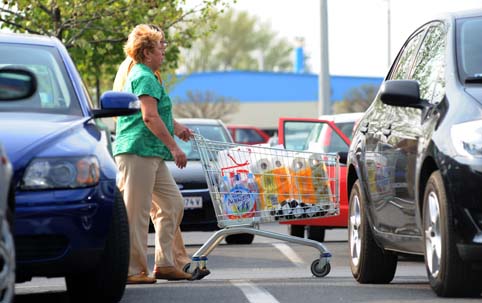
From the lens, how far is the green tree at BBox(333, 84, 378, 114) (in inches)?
3233

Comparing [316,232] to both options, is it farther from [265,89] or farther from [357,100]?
[265,89]

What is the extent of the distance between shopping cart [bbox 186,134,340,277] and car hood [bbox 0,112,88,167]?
2009 mm

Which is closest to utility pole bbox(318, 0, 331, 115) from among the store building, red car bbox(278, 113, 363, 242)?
red car bbox(278, 113, 363, 242)

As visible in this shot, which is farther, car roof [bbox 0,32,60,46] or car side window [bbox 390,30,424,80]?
car side window [bbox 390,30,424,80]

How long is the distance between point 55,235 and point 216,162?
9.21ft

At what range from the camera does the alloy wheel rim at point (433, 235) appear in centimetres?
792

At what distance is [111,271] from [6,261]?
7.06 ft

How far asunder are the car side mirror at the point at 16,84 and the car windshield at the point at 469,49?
2.51 meters

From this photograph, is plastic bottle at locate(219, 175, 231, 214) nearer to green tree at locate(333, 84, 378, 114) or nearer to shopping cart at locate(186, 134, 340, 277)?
shopping cart at locate(186, 134, 340, 277)

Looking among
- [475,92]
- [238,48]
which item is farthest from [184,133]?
[238,48]

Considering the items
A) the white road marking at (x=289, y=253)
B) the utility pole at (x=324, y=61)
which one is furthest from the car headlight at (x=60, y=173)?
the utility pole at (x=324, y=61)

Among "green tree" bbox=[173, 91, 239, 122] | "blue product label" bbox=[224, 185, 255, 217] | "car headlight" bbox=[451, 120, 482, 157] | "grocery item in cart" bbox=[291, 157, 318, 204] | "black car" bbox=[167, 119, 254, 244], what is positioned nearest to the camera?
"car headlight" bbox=[451, 120, 482, 157]

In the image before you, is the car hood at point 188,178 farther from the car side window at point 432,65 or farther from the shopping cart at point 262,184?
the car side window at point 432,65

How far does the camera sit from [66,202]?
721cm
